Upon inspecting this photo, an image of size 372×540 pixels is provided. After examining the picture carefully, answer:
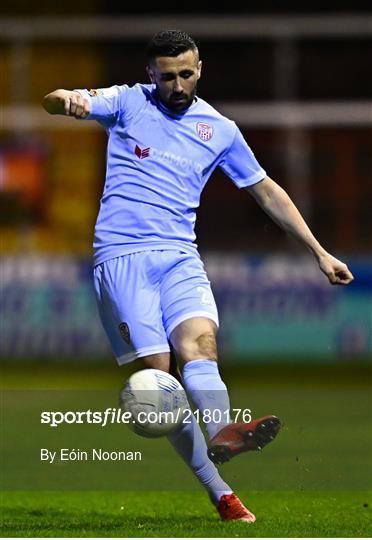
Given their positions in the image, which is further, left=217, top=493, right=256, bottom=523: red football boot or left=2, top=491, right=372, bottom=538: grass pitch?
left=217, top=493, right=256, bottom=523: red football boot

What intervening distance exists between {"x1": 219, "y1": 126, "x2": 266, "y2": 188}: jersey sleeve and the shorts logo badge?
101cm

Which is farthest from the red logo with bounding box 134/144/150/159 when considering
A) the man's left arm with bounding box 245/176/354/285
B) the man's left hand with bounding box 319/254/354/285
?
the man's left hand with bounding box 319/254/354/285

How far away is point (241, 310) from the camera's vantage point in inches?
683

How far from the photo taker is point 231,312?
1733 cm

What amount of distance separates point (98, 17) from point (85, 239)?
4414mm

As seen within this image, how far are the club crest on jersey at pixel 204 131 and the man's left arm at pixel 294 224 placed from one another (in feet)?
1.31

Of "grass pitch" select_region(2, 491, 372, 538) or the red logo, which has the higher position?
the red logo

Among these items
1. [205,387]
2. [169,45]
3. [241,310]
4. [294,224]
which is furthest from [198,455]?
[241,310]

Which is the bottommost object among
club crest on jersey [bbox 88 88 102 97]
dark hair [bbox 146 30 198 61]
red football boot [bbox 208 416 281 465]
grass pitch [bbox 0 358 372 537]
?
grass pitch [bbox 0 358 372 537]

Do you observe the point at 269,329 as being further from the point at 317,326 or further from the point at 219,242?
the point at 219,242

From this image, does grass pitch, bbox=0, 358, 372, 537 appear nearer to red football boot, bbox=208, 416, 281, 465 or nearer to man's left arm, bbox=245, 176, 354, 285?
red football boot, bbox=208, 416, 281, 465

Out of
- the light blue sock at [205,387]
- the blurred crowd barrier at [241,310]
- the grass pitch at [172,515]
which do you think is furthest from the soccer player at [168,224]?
the blurred crowd barrier at [241,310]

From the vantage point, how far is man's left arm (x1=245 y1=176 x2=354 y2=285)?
706 cm

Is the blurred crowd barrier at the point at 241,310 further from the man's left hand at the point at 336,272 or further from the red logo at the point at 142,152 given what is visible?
the red logo at the point at 142,152
